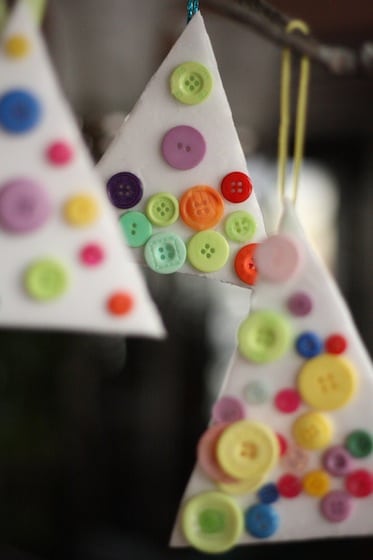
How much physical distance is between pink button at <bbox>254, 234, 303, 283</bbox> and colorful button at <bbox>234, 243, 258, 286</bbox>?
6 cm

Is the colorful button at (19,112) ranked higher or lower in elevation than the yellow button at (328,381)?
higher

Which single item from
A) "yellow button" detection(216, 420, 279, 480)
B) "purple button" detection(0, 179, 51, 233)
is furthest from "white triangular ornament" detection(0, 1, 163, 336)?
"yellow button" detection(216, 420, 279, 480)

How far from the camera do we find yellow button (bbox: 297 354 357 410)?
Result: 16.7 inches

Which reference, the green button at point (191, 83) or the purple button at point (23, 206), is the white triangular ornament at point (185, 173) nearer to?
the green button at point (191, 83)

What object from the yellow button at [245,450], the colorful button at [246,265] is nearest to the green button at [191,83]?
the colorful button at [246,265]

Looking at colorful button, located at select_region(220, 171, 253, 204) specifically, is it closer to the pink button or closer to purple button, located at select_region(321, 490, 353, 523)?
the pink button

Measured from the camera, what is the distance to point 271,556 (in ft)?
4.17

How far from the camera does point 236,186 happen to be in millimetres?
477

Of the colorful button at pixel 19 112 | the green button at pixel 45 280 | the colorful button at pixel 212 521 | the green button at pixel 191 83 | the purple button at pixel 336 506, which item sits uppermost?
the green button at pixel 191 83

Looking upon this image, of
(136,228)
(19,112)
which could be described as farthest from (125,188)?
(19,112)

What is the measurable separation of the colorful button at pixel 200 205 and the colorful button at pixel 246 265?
31 millimetres

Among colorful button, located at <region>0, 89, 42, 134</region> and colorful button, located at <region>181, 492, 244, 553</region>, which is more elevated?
colorful button, located at <region>0, 89, 42, 134</region>

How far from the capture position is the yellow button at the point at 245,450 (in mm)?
423

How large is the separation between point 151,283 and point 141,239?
799mm
